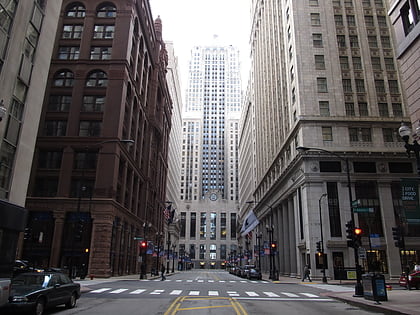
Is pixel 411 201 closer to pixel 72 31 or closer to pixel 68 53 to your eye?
pixel 68 53

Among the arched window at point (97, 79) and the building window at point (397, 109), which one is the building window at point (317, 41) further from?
the arched window at point (97, 79)

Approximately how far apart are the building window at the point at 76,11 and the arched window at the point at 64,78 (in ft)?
32.2

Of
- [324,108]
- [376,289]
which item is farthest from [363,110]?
[376,289]

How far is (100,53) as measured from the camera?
169ft

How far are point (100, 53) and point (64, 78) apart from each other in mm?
6230

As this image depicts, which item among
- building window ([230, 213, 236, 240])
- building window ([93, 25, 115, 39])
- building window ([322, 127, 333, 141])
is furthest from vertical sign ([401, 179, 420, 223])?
building window ([230, 213, 236, 240])

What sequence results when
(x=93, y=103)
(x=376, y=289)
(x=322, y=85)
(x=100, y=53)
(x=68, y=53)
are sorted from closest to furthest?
(x=376, y=289) < (x=93, y=103) < (x=322, y=85) < (x=100, y=53) < (x=68, y=53)

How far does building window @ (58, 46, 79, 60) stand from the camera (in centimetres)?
5184

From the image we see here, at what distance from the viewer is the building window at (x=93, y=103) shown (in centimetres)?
4900

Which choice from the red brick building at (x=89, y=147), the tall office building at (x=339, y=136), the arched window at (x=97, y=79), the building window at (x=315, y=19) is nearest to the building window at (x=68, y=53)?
the red brick building at (x=89, y=147)

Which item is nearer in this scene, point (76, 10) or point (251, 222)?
point (76, 10)

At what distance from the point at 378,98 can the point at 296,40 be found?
14.4 m

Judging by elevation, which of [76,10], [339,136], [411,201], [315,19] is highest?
[76,10]

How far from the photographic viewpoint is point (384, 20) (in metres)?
54.6
